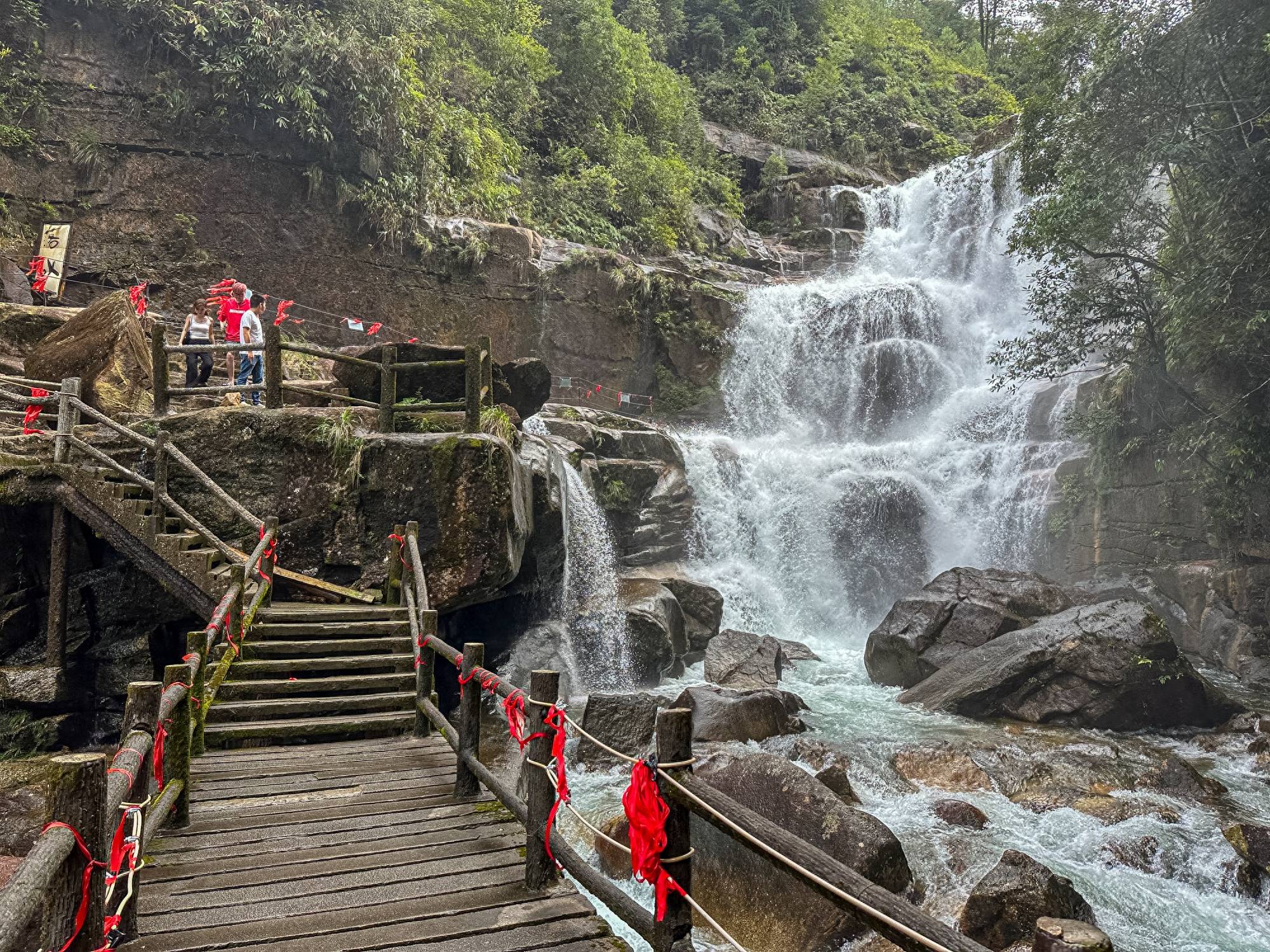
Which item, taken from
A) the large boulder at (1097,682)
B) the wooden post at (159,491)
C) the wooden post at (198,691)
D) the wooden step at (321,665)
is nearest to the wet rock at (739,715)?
the large boulder at (1097,682)

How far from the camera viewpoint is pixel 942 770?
887 cm

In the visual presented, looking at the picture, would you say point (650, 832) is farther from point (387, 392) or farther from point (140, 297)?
point (140, 297)

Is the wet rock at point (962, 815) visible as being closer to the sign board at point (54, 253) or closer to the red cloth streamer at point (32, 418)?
the red cloth streamer at point (32, 418)

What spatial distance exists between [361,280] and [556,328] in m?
5.34

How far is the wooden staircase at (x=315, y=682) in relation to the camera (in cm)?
682

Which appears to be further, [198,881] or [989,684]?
[989,684]

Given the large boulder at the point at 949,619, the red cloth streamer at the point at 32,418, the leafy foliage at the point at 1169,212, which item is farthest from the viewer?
the large boulder at the point at 949,619

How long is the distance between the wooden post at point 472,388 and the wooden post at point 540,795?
23.8 ft

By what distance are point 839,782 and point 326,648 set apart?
546 cm

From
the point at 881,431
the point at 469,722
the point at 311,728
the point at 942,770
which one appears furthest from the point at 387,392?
the point at 881,431

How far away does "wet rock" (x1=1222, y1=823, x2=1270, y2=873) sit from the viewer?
670cm

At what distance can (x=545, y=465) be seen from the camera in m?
13.5

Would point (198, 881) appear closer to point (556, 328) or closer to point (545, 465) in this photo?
point (545, 465)

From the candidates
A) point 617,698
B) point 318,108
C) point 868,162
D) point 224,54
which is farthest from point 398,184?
point 868,162
